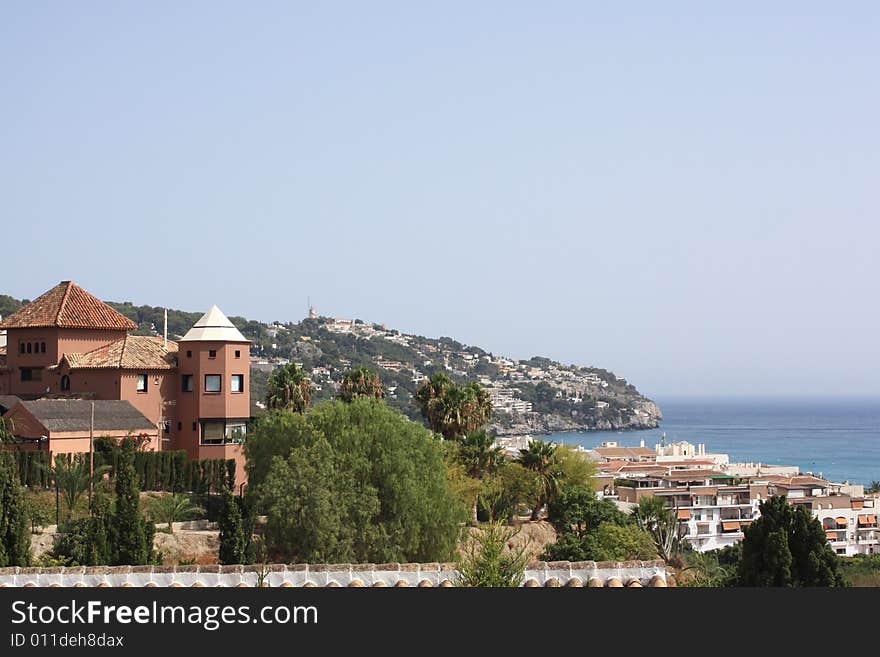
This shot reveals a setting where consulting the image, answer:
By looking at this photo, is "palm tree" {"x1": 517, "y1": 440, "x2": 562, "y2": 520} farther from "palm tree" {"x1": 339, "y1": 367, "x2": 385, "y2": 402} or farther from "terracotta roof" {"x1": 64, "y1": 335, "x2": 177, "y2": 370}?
"terracotta roof" {"x1": 64, "y1": 335, "x2": 177, "y2": 370}

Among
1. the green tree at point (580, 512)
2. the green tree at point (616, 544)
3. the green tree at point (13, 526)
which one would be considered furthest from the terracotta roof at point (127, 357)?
the green tree at point (616, 544)

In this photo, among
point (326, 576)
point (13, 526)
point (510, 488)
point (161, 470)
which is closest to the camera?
point (326, 576)

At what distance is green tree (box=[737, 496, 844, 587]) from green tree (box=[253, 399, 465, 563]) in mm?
13088

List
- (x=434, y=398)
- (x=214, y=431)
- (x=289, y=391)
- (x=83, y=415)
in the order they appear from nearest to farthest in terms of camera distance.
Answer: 1. (x=83, y=415)
2. (x=214, y=431)
3. (x=289, y=391)
4. (x=434, y=398)

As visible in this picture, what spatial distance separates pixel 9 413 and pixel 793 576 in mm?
28389

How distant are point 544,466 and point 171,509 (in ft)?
59.0

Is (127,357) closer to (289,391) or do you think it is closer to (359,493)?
(289,391)

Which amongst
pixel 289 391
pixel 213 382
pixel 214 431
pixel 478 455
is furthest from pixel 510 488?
pixel 213 382

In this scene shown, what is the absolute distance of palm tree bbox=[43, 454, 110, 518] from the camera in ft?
119

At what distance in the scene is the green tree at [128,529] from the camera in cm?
2791

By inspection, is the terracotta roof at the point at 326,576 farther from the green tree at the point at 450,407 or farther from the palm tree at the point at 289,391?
the green tree at the point at 450,407

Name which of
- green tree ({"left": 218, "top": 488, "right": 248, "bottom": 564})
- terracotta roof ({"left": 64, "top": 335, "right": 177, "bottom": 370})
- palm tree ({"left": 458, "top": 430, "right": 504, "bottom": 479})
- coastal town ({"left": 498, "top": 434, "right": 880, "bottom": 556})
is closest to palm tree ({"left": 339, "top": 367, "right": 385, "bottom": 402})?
palm tree ({"left": 458, "top": 430, "right": 504, "bottom": 479})

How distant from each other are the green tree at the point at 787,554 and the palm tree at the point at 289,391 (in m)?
29.0

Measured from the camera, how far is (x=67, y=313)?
4591 centimetres
